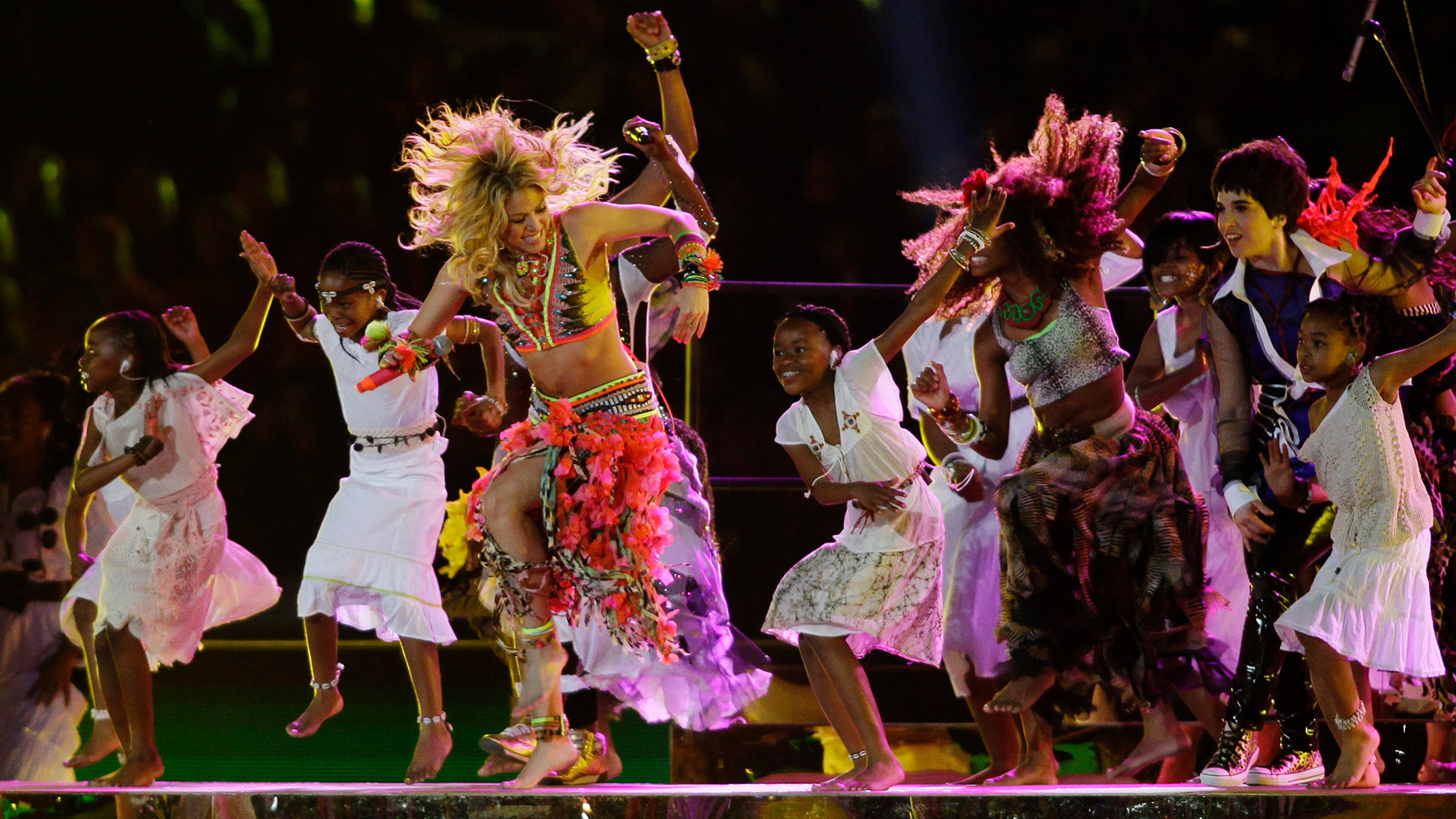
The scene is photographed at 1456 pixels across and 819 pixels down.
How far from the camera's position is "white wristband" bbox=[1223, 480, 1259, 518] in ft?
11.7

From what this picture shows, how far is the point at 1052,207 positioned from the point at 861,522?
105cm

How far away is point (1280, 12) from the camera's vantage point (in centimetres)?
657

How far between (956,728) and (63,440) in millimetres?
3443

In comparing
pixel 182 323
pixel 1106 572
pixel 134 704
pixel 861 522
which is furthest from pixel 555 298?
pixel 134 704

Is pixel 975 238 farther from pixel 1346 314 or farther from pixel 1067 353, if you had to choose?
pixel 1346 314

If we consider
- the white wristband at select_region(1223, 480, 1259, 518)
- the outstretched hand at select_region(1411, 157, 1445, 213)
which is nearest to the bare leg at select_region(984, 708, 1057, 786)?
the white wristband at select_region(1223, 480, 1259, 518)

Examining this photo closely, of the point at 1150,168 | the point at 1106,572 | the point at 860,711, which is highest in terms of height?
the point at 1150,168

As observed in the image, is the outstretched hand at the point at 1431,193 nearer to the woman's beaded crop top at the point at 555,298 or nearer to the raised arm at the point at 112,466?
the woman's beaded crop top at the point at 555,298

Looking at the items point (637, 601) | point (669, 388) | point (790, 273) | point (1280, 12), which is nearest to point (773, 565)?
point (669, 388)

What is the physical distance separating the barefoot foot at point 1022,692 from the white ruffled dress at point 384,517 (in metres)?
1.60

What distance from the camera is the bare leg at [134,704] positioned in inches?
155

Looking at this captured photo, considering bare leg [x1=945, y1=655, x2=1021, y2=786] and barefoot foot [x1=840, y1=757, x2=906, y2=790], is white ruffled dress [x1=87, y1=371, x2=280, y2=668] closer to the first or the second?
barefoot foot [x1=840, y1=757, x2=906, y2=790]

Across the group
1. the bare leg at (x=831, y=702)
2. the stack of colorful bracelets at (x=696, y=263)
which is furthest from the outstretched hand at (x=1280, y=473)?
the stack of colorful bracelets at (x=696, y=263)

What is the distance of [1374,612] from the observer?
338 centimetres
